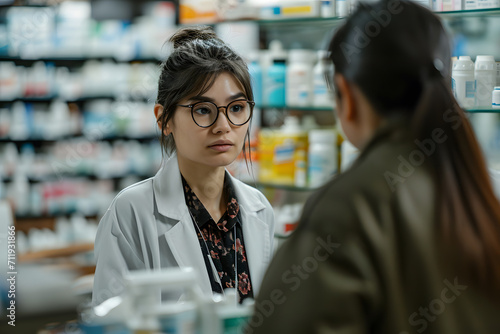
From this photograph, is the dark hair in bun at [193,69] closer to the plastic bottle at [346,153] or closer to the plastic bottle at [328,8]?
the plastic bottle at [346,153]

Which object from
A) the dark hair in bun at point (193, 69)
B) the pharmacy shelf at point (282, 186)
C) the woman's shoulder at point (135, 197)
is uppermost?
the dark hair in bun at point (193, 69)

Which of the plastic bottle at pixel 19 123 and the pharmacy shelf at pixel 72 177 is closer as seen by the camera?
the plastic bottle at pixel 19 123

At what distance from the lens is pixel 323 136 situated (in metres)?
3.48

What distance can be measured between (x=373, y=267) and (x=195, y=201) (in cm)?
100

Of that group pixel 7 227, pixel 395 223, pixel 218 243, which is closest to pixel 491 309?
pixel 395 223

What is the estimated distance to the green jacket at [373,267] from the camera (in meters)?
0.80

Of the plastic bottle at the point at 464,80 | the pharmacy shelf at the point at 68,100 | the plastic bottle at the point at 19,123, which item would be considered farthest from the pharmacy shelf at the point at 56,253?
the pharmacy shelf at the point at 68,100

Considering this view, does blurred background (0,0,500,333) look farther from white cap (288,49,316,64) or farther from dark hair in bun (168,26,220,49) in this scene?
dark hair in bun (168,26,220,49)

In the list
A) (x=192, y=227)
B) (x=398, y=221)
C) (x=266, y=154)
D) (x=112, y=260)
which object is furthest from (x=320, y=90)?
(x=398, y=221)

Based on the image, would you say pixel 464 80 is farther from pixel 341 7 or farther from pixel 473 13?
pixel 341 7

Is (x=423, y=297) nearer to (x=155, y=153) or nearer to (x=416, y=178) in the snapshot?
(x=416, y=178)

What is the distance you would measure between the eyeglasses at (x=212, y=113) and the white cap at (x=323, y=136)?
1811mm

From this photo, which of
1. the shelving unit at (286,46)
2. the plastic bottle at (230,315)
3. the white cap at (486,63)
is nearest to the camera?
the plastic bottle at (230,315)

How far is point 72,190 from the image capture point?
18.1ft
